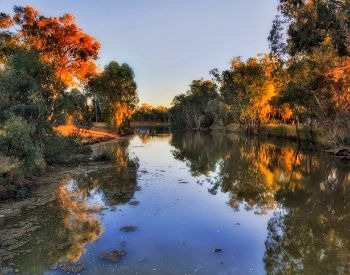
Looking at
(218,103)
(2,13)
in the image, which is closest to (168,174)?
(2,13)

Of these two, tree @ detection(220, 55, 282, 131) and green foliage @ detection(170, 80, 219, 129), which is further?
green foliage @ detection(170, 80, 219, 129)

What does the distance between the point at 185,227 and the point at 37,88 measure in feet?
41.2

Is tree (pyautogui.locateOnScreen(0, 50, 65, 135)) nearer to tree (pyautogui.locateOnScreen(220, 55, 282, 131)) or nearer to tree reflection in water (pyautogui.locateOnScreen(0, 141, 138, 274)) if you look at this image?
tree reflection in water (pyautogui.locateOnScreen(0, 141, 138, 274))

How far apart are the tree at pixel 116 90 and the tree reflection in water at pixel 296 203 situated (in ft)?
107

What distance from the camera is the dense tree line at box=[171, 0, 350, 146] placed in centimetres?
1703

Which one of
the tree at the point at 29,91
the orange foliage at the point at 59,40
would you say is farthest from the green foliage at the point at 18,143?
the orange foliage at the point at 59,40

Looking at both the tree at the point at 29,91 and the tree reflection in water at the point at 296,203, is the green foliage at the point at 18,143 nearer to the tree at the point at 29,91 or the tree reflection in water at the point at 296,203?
the tree at the point at 29,91

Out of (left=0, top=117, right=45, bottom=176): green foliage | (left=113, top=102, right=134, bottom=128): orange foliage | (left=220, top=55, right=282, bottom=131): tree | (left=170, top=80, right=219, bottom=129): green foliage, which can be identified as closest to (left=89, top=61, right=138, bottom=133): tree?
(left=113, top=102, right=134, bottom=128): orange foliage

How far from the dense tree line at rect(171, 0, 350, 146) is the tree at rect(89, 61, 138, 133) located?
20.1 m

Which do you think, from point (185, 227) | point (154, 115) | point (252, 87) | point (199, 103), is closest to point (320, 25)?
point (185, 227)

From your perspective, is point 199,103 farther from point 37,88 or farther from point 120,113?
point 37,88

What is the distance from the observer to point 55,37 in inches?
1114

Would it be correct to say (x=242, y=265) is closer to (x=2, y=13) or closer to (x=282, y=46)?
(x=282, y=46)

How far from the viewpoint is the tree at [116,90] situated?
182ft
